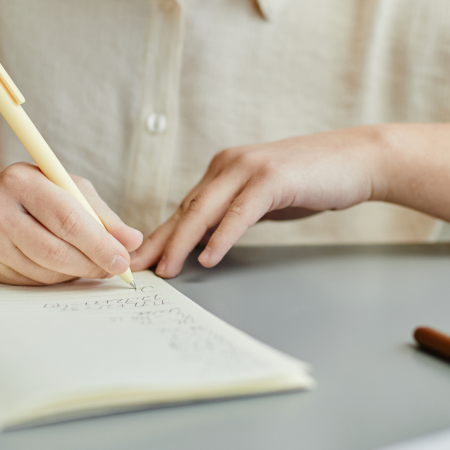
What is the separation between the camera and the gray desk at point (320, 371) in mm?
170

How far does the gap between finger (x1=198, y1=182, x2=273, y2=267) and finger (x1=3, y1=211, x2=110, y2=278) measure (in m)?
0.10

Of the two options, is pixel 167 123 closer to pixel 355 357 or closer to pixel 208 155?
pixel 208 155

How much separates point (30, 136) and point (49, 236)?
7 cm

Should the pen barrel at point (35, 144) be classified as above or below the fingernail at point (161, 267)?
above

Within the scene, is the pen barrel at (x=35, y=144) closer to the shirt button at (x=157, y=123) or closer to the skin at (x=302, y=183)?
the skin at (x=302, y=183)

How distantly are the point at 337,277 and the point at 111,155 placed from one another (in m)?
0.45

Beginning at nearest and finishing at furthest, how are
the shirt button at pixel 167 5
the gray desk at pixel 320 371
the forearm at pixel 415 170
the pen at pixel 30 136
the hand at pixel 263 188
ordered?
the gray desk at pixel 320 371
the pen at pixel 30 136
the hand at pixel 263 188
the forearm at pixel 415 170
the shirt button at pixel 167 5

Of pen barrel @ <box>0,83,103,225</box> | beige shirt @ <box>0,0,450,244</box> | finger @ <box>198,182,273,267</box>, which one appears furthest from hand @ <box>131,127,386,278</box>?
beige shirt @ <box>0,0,450,244</box>

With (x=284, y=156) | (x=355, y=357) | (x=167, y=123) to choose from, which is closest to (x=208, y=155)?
(x=167, y=123)

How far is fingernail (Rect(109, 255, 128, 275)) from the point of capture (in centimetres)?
33

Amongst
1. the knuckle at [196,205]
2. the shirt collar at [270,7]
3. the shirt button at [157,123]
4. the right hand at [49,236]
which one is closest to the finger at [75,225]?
the right hand at [49,236]

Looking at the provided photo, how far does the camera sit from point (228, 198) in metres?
0.44

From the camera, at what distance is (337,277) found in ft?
1.40

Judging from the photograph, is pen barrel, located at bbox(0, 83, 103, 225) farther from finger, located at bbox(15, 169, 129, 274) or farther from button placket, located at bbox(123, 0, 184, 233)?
button placket, located at bbox(123, 0, 184, 233)
